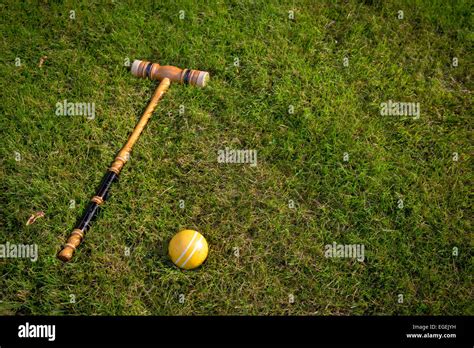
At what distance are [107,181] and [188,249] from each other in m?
1.12

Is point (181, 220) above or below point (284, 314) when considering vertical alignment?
above

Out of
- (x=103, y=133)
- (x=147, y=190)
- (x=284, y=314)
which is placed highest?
(x=103, y=133)

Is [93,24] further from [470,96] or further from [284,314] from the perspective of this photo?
[470,96]

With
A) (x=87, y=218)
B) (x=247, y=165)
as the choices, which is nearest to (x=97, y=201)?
(x=87, y=218)

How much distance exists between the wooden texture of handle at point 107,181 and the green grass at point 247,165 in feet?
0.29

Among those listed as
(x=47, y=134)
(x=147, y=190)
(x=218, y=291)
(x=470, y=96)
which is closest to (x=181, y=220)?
(x=147, y=190)

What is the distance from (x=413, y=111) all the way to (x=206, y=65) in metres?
2.32

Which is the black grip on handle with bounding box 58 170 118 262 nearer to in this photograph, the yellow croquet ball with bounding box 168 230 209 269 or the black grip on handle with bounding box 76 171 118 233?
the black grip on handle with bounding box 76 171 118 233

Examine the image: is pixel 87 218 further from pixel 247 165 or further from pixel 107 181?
pixel 247 165

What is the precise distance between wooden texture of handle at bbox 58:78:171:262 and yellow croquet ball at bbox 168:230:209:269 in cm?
83

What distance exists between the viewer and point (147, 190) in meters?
4.16

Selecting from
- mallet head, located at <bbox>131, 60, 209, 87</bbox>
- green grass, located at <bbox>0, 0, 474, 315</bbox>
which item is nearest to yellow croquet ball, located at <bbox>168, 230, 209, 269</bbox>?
green grass, located at <bbox>0, 0, 474, 315</bbox>

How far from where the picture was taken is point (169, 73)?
473cm

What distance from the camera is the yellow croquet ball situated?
3641 mm
